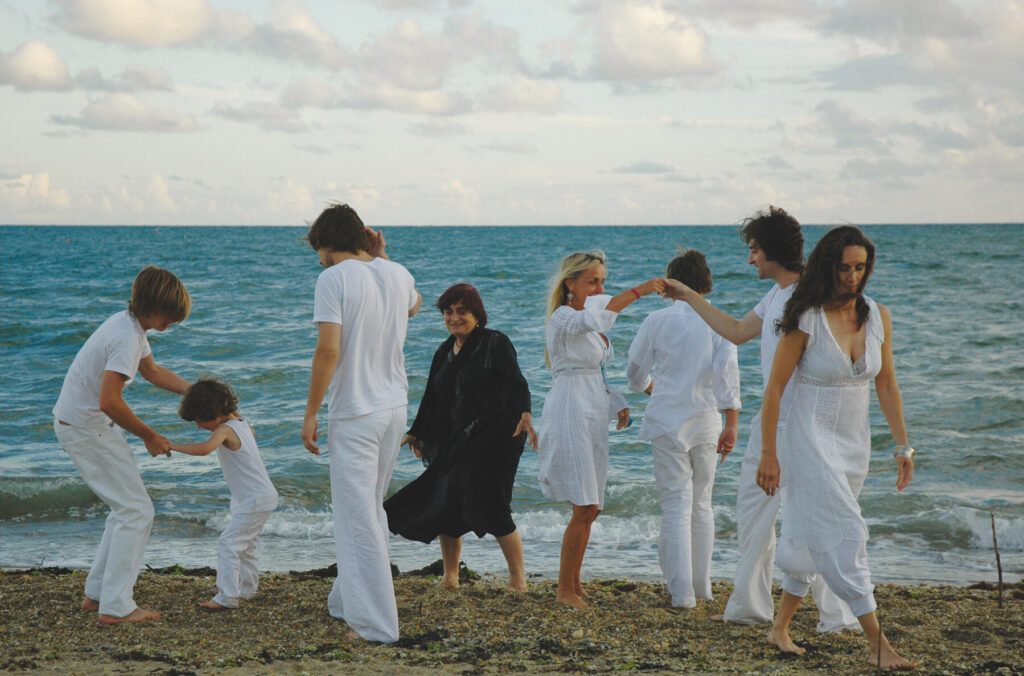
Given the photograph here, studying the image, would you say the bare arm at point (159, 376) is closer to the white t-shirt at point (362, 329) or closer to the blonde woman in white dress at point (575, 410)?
the white t-shirt at point (362, 329)

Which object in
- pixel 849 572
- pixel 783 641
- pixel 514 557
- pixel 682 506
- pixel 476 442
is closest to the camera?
pixel 849 572

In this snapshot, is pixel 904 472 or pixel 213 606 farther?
pixel 213 606

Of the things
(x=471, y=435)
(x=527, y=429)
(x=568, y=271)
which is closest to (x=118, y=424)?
(x=471, y=435)

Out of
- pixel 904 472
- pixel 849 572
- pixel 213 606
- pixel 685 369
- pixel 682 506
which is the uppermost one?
pixel 685 369

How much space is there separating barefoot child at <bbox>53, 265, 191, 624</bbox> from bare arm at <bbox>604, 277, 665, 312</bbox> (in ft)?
7.31

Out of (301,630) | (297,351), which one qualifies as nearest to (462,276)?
(297,351)

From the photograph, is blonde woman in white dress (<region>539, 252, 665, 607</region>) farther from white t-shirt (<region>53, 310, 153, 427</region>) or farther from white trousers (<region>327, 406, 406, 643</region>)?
white t-shirt (<region>53, 310, 153, 427</region>)

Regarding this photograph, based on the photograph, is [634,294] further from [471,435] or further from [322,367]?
[322,367]

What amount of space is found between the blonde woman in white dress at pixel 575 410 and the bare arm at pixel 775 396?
1.26m

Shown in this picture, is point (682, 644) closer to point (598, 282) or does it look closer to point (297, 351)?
point (598, 282)

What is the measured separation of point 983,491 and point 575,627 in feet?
20.7

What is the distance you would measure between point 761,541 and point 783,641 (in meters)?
0.49

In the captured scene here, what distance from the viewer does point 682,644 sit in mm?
4551

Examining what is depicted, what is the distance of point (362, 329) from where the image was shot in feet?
14.5
